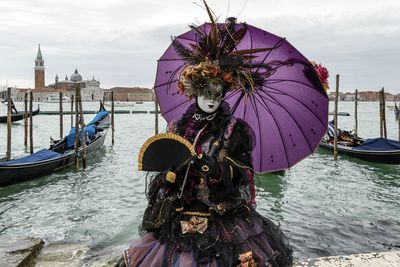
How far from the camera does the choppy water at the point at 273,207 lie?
5.55m

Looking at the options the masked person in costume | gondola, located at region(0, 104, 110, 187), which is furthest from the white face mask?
gondola, located at region(0, 104, 110, 187)

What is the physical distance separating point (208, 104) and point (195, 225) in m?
0.55

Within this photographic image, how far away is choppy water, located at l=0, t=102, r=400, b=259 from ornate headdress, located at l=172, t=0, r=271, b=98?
351cm

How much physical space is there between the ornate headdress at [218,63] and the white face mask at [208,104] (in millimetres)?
24

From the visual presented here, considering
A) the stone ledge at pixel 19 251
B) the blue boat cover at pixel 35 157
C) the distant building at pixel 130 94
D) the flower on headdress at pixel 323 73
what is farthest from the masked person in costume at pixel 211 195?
the distant building at pixel 130 94

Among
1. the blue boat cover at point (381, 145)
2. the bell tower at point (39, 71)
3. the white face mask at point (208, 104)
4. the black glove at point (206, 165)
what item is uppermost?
the bell tower at point (39, 71)

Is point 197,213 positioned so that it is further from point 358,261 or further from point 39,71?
point 39,71

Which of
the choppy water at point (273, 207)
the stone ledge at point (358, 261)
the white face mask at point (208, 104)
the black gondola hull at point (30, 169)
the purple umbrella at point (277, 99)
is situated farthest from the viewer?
the black gondola hull at point (30, 169)

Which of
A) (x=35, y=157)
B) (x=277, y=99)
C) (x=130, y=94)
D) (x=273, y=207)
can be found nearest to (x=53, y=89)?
(x=130, y=94)

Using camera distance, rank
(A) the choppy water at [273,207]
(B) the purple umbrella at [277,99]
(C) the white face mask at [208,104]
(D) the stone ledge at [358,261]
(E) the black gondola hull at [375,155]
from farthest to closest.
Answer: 1. (E) the black gondola hull at [375,155]
2. (A) the choppy water at [273,207]
3. (D) the stone ledge at [358,261]
4. (B) the purple umbrella at [277,99]
5. (C) the white face mask at [208,104]

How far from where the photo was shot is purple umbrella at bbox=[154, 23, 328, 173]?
198 cm

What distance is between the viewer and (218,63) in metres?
1.82

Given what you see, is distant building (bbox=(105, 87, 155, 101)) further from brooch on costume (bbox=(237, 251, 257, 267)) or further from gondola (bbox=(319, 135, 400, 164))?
brooch on costume (bbox=(237, 251, 257, 267))

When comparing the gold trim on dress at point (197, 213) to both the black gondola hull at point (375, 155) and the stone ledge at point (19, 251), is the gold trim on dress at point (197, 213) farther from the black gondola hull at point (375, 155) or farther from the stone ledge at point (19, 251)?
the black gondola hull at point (375, 155)
